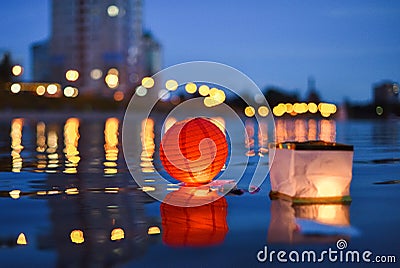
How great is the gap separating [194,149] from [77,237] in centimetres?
236

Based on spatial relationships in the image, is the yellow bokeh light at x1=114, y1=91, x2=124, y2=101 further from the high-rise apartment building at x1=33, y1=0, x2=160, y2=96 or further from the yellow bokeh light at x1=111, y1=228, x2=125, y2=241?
the yellow bokeh light at x1=111, y1=228, x2=125, y2=241

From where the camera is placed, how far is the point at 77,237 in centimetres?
438

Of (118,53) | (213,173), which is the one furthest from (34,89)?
(213,173)

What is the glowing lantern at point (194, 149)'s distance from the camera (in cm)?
656

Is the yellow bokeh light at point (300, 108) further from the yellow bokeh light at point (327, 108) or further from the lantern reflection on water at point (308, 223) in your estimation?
the lantern reflection on water at point (308, 223)

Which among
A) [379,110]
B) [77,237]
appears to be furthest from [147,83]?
[77,237]

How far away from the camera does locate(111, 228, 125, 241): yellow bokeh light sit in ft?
14.3

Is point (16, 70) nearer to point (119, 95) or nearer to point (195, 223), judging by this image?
point (119, 95)

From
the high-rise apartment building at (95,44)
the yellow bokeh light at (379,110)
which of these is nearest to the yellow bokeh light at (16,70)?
the high-rise apartment building at (95,44)

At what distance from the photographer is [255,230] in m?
4.63

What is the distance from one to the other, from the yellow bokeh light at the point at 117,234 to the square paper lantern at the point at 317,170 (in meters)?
1.72

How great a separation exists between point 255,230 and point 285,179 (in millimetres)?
1361

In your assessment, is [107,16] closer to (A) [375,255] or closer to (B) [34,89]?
(B) [34,89]

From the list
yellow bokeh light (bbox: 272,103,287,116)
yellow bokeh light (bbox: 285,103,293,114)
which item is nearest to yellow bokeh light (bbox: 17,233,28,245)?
yellow bokeh light (bbox: 272,103,287,116)
